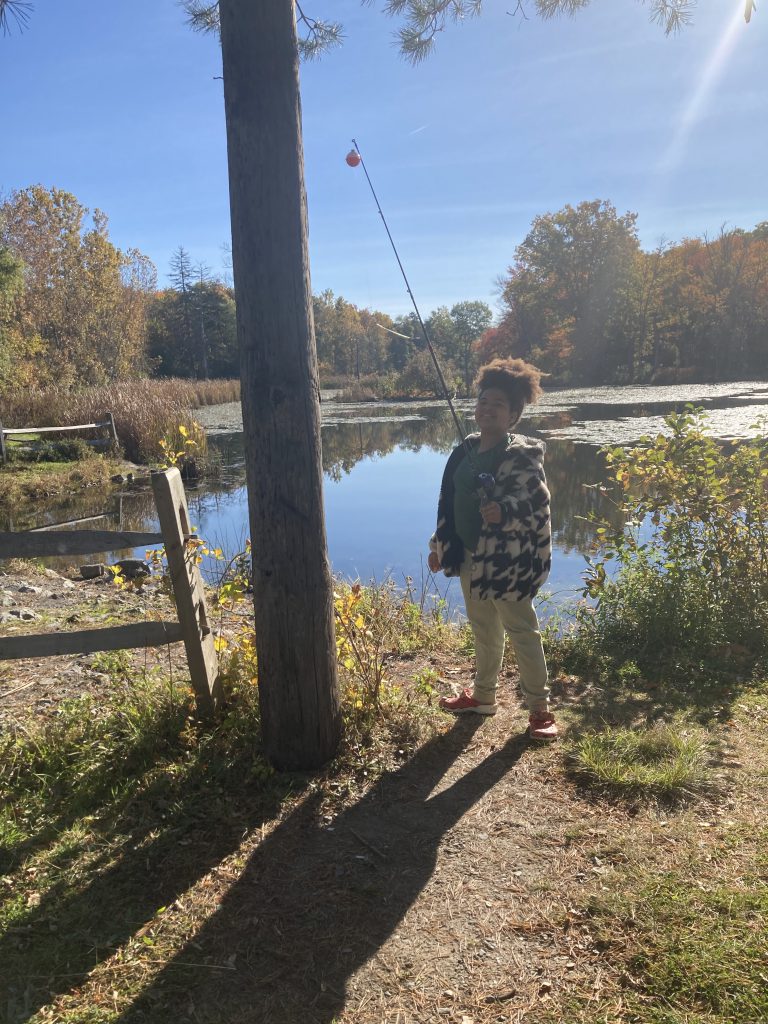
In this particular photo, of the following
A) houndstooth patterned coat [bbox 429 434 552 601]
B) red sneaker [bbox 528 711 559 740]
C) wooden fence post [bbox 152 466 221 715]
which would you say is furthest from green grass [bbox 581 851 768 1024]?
wooden fence post [bbox 152 466 221 715]

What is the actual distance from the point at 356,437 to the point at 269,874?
20903mm

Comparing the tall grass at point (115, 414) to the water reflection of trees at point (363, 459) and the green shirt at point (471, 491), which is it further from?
the green shirt at point (471, 491)

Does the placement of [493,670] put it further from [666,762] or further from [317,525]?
[317,525]

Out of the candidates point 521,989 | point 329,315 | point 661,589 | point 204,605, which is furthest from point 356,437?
point 329,315

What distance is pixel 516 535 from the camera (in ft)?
10.2

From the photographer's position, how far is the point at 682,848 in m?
2.40

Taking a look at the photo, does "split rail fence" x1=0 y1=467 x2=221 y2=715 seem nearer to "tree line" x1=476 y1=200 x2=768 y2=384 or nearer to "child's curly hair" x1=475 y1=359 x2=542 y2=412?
"child's curly hair" x1=475 y1=359 x2=542 y2=412

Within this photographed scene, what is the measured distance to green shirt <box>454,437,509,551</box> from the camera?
315 cm

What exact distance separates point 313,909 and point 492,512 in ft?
5.57

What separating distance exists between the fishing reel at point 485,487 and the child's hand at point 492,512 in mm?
25

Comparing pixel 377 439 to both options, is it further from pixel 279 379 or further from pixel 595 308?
pixel 595 308

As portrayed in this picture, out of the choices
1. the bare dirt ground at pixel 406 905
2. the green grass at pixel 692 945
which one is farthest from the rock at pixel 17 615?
the green grass at pixel 692 945

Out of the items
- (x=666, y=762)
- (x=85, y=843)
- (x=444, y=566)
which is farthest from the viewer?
(x=444, y=566)

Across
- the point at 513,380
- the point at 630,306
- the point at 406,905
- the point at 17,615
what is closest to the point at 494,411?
the point at 513,380
